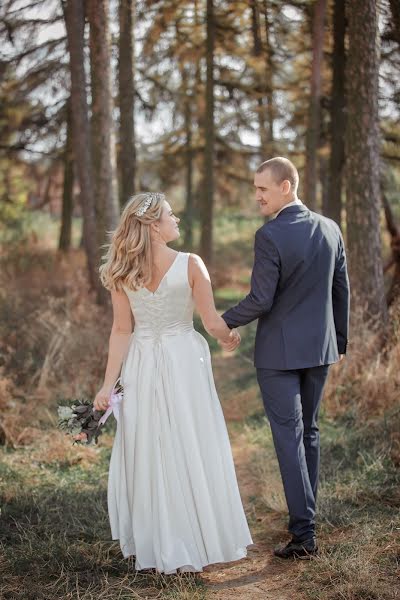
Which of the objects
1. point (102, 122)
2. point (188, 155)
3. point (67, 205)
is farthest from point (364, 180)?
point (188, 155)

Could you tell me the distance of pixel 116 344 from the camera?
4488mm

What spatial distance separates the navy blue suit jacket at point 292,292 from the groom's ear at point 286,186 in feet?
0.34

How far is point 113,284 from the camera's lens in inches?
170

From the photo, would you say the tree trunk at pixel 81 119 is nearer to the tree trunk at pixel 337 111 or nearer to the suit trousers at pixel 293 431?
the tree trunk at pixel 337 111

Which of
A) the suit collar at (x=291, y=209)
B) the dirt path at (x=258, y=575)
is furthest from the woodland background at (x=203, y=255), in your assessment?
the suit collar at (x=291, y=209)

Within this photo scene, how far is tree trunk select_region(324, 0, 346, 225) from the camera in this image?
12258 millimetres

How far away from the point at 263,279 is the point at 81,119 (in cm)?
849

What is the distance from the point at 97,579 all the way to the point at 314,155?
33.1ft

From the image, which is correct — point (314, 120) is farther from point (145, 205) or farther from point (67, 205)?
point (145, 205)

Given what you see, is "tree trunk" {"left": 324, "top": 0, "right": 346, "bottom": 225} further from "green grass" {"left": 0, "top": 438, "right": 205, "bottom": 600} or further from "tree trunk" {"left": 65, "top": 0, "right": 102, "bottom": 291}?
"green grass" {"left": 0, "top": 438, "right": 205, "bottom": 600}

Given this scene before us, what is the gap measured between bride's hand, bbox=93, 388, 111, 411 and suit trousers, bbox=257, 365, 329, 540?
0.97 metres

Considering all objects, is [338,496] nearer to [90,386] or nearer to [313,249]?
[313,249]

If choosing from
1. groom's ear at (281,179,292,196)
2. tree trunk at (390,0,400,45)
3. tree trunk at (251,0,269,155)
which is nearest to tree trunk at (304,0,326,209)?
tree trunk at (251,0,269,155)

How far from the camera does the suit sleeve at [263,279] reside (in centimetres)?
424
